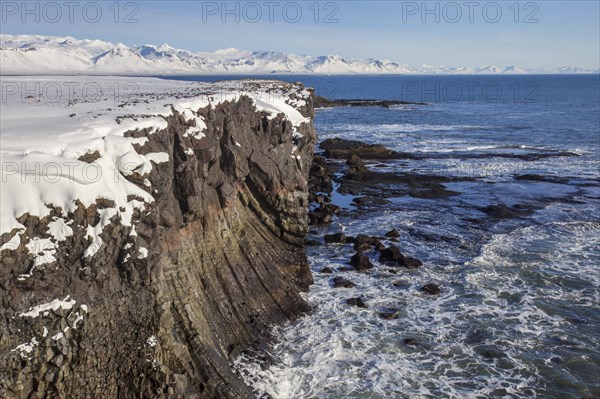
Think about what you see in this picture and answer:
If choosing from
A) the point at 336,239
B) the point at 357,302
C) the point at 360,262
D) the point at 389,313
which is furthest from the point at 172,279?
the point at 336,239

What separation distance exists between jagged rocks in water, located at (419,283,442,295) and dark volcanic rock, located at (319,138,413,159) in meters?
31.7

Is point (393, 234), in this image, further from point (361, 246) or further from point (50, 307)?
point (50, 307)

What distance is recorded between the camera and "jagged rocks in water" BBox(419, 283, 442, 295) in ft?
75.0

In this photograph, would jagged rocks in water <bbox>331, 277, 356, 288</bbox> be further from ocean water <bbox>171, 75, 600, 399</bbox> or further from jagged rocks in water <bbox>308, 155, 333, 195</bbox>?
jagged rocks in water <bbox>308, 155, 333, 195</bbox>

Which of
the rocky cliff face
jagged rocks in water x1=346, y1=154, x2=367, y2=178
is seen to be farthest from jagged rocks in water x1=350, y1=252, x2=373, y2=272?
jagged rocks in water x1=346, y1=154, x2=367, y2=178

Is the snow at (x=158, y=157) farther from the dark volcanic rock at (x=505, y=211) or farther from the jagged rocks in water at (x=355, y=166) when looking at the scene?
the jagged rocks in water at (x=355, y=166)

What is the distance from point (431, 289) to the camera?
2292 cm

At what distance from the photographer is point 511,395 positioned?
1594 centimetres

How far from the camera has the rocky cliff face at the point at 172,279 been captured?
36.3 ft

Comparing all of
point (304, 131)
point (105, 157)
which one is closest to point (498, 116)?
point (304, 131)

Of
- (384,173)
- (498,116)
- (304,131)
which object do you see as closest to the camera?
(304,131)

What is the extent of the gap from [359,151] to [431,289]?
113 ft

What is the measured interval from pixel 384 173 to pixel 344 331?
28575 mm

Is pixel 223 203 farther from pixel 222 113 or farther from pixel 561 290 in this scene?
pixel 561 290
